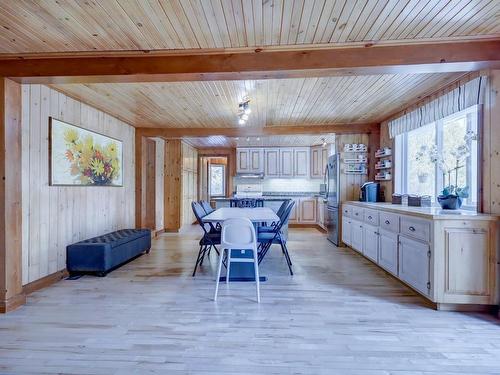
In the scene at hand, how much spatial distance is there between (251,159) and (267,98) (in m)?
4.35

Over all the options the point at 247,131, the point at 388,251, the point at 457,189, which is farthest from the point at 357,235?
the point at 247,131

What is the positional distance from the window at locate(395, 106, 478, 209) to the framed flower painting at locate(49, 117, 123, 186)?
4505 millimetres

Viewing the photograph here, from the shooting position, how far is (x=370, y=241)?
400 centimetres

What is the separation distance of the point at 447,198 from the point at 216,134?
156 inches

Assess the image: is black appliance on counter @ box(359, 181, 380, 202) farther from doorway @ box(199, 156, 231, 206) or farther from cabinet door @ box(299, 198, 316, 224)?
doorway @ box(199, 156, 231, 206)

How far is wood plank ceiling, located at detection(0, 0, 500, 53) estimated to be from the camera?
1.85 m

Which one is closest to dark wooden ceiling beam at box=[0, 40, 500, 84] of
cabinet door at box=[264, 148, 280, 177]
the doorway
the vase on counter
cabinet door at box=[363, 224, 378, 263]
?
the vase on counter

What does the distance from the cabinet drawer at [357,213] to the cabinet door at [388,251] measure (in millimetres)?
718

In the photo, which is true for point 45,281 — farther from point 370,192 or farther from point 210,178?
point 210,178

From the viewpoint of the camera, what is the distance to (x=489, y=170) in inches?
107

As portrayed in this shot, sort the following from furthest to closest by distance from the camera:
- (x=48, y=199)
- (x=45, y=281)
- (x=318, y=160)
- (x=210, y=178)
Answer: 1. (x=210, y=178)
2. (x=318, y=160)
3. (x=48, y=199)
4. (x=45, y=281)

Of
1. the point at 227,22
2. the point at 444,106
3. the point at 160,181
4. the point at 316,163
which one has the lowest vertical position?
the point at 160,181

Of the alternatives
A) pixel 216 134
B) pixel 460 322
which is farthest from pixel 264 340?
pixel 216 134

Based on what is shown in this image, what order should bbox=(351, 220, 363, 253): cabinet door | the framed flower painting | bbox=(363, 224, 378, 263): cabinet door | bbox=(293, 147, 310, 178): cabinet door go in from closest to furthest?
the framed flower painting, bbox=(363, 224, 378, 263): cabinet door, bbox=(351, 220, 363, 253): cabinet door, bbox=(293, 147, 310, 178): cabinet door
